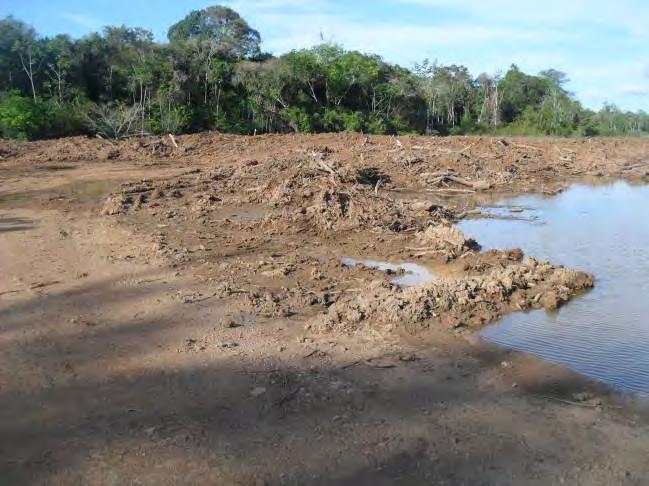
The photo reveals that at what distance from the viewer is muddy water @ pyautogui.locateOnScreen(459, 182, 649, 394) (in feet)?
18.3

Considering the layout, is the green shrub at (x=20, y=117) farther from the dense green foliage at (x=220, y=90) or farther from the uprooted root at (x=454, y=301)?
the uprooted root at (x=454, y=301)

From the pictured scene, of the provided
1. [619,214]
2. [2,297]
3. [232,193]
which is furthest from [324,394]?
[619,214]

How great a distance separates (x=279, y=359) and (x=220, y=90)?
2631 centimetres

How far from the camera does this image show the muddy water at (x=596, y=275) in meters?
5.58

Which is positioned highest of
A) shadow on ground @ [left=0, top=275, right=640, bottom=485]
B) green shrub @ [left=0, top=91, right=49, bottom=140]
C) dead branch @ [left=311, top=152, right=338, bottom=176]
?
green shrub @ [left=0, top=91, right=49, bottom=140]

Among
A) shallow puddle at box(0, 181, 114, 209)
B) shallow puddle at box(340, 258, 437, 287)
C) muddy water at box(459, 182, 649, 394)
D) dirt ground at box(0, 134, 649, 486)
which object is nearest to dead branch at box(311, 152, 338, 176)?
dirt ground at box(0, 134, 649, 486)

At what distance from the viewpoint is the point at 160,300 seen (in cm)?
645

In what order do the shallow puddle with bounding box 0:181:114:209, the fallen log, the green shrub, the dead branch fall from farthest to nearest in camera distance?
the green shrub, the fallen log, the dead branch, the shallow puddle with bounding box 0:181:114:209

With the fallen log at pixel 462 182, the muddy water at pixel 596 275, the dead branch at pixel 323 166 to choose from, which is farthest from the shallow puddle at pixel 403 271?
the fallen log at pixel 462 182

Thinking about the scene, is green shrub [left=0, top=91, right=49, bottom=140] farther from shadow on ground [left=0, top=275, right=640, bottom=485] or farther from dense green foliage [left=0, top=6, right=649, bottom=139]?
shadow on ground [left=0, top=275, right=640, bottom=485]

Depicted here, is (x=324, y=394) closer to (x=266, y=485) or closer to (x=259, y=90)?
(x=266, y=485)

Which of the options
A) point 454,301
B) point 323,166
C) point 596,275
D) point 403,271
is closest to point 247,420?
point 454,301

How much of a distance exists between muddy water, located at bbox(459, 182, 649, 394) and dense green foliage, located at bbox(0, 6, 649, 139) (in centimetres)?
1530

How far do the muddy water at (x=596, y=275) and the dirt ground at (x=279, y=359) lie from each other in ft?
1.01
